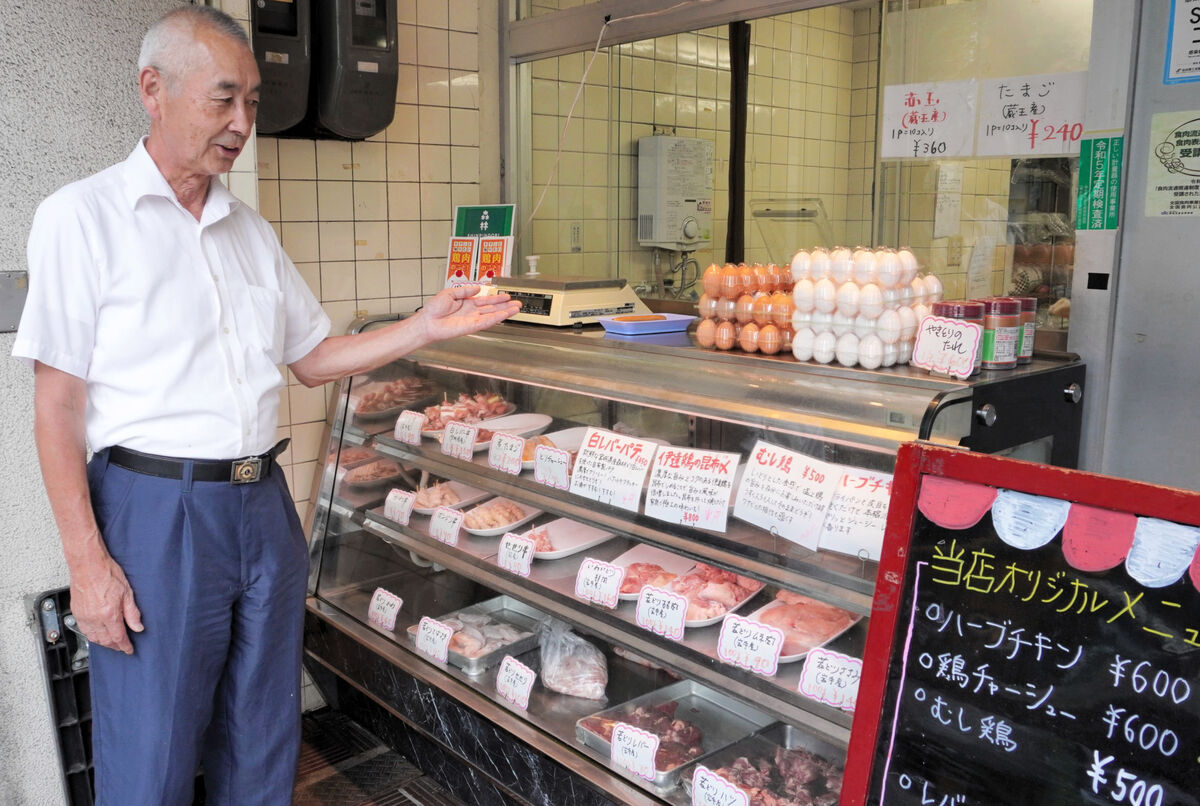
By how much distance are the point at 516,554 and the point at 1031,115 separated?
6.78ft

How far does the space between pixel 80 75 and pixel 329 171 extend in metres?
1.28

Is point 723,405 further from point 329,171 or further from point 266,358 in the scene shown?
point 329,171

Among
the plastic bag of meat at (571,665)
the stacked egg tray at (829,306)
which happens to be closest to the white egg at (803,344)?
the stacked egg tray at (829,306)

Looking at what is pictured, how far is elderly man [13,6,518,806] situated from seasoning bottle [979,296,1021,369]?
72.8 inches

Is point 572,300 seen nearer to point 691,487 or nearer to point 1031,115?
point 691,487

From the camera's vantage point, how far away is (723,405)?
2.54 m

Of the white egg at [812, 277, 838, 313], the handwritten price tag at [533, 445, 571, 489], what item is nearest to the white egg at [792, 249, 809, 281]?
the white egg at [812, 277, 838, 313]

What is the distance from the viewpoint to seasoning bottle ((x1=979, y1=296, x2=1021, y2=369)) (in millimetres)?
2463

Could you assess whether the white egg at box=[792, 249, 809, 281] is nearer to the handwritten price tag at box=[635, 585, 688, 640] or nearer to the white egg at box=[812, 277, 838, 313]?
the white egg at box=[812, 277, 838, 313]

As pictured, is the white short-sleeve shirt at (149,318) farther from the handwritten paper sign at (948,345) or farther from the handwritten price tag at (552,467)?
the handwritten paper sign at (948,345)

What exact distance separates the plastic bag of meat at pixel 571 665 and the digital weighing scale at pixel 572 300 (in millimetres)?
1068

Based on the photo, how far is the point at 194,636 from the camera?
2426mm

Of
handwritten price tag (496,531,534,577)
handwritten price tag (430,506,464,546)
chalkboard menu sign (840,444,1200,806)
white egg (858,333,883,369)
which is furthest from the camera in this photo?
handwritten price tag (430,506,464,546)

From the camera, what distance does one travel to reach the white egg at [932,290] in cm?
265
